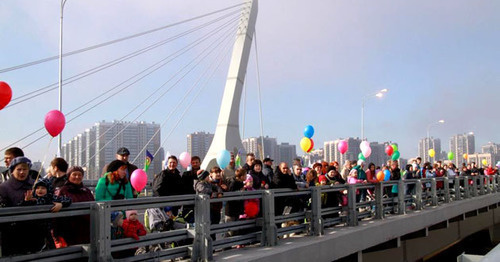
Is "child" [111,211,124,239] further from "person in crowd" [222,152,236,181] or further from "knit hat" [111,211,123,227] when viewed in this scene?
"person in crowd" [222,152,236,181]

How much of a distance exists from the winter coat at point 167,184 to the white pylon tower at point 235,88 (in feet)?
66.1

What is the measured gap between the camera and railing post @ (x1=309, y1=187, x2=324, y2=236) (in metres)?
7.96

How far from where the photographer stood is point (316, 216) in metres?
8.05

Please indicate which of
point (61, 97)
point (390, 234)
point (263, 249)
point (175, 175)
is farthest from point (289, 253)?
point (61, 97)

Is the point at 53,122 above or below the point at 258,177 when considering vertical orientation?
above

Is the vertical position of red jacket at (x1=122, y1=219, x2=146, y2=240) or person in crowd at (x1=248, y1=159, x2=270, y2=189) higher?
person in crowd at (x1=248, y1=159, x2=270, y2=189)

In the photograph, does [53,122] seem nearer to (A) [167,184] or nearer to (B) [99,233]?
(A) [167,184]

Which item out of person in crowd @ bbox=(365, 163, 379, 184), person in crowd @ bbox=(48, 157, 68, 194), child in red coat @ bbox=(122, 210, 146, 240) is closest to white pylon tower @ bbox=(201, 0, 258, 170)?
person in crowd @ bbox=(365, 163, 379, 184)

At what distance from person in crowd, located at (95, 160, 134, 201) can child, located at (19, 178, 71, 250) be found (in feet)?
3.89

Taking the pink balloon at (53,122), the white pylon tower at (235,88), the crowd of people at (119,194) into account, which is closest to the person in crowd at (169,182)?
the crowd of people at (119,194)

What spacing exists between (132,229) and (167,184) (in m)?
1.49

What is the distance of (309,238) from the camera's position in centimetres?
757

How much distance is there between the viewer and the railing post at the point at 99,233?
15.2 ft

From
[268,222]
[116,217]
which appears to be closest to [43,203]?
[116,217]
